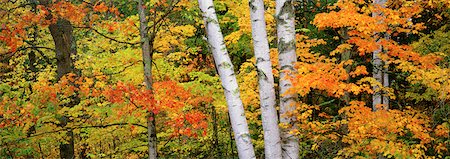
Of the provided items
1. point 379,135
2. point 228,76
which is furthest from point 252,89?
point 228,76

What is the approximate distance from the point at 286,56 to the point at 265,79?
557 mm

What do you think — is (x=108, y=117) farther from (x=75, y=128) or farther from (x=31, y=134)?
(x=31, y=134)

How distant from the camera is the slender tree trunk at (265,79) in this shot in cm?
523

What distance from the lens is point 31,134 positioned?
850cm

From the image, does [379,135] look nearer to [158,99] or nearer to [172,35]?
[158,99]

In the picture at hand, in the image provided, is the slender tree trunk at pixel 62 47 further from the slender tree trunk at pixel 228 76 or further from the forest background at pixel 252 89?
the slender tree trunk at pixel 228 76

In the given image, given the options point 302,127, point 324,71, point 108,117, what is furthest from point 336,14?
point 108,117

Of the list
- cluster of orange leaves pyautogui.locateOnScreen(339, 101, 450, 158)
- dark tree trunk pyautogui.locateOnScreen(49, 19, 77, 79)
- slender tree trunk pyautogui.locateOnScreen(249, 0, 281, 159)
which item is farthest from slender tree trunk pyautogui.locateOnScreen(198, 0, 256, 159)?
dark tree trunk pyautogui.locateOnScreen(49, 19, 77, 79)

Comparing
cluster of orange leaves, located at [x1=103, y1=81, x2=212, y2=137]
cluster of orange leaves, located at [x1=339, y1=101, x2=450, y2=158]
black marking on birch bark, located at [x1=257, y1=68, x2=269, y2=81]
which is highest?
black marking on birch bark, located at [x1=257, y1=68, x2=269, y2=81]

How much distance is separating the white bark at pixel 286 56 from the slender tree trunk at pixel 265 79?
246 mm

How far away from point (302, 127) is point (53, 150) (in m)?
14.6

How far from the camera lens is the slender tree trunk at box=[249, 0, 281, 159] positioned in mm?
5230

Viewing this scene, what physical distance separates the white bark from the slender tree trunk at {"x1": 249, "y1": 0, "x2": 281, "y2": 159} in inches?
9.7

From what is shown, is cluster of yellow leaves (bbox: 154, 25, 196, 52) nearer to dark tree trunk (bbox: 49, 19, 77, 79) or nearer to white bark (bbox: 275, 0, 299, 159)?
dark tree trunk (bbox: 49, 19, 77, 79)
